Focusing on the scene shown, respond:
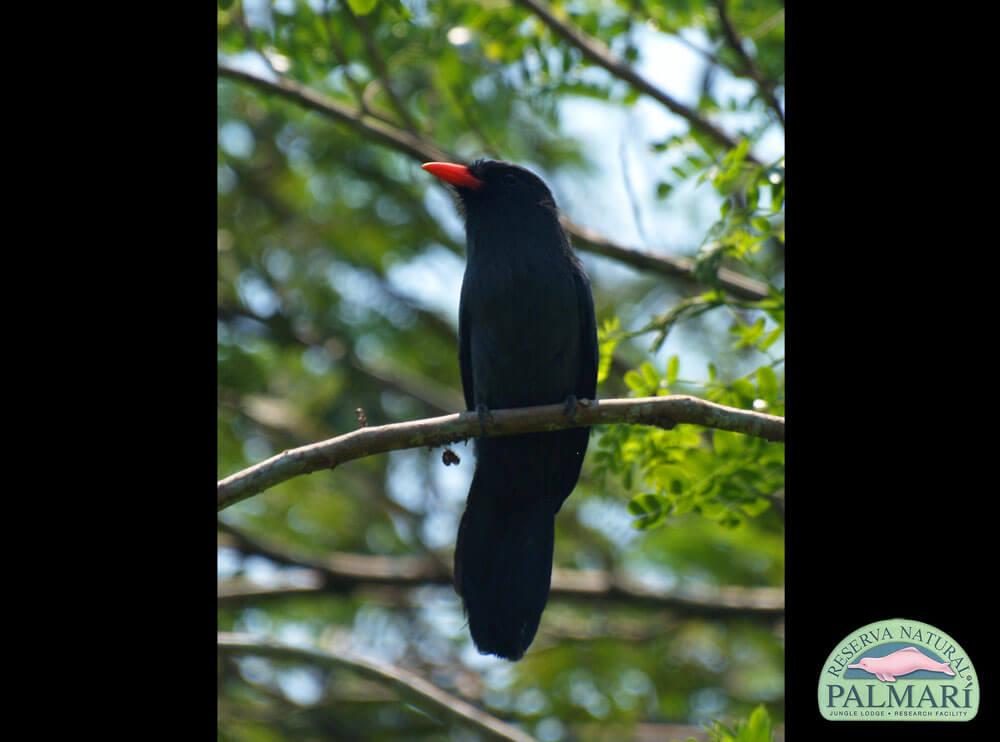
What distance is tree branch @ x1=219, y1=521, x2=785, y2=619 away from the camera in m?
6.56

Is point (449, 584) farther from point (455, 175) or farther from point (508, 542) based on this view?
point (455, 175)

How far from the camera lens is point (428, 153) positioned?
6332mm

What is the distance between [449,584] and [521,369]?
103 inches

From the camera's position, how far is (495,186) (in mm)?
5430

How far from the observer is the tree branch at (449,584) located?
6559 millimetres

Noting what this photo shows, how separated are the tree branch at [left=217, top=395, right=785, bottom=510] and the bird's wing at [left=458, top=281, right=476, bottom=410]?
1.15 m

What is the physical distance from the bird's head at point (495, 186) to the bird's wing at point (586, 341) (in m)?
0.45

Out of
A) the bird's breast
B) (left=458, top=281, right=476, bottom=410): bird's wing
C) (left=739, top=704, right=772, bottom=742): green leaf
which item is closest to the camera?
(left=739, top=704, right=772, bottom=742): green leaf
